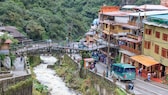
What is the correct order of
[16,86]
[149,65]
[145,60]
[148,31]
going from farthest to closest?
[148,31] → [145,60] → [149,65] → [16,86]

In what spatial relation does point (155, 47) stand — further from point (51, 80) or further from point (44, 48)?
point (44, 48)

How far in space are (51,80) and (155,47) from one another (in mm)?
20125

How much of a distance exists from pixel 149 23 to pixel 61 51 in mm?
33272

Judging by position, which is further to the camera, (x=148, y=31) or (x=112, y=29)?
(x=112, y=29)

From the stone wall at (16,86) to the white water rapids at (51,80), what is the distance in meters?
10.9

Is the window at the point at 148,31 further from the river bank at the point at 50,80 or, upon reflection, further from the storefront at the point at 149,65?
the river bank at the point at 50,80

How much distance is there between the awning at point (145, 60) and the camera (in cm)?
5071

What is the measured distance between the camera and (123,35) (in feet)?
215

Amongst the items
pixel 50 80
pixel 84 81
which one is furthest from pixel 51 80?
pixel 84 81

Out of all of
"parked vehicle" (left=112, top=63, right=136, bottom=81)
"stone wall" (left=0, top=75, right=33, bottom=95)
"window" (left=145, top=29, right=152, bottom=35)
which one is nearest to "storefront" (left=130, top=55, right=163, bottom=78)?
"parked vehicle" (left=112, top=63, right=136, bottom=81)

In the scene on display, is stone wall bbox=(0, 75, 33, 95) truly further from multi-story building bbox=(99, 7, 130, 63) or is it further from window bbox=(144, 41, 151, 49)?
multi-story building bbox=(99, 7, 130, 63)

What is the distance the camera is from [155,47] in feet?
172

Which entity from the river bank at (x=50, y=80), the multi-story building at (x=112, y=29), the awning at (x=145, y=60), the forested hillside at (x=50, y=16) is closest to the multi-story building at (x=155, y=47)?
the awning at (x=145, y=60)

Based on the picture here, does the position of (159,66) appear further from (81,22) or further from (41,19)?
(81,22)
